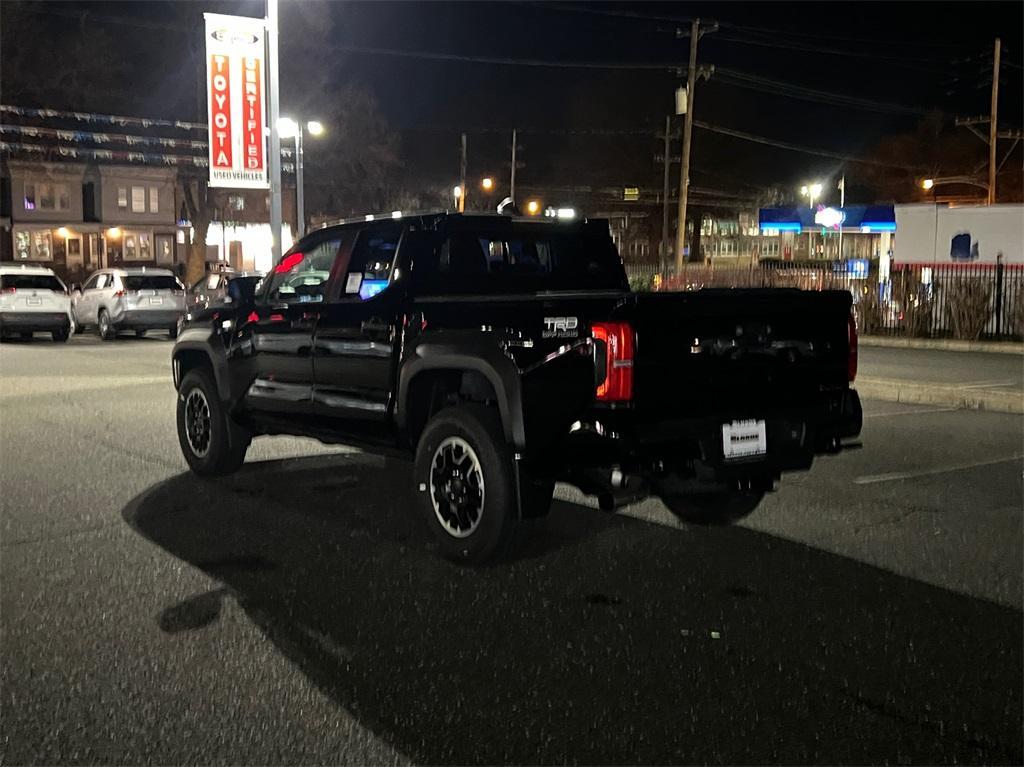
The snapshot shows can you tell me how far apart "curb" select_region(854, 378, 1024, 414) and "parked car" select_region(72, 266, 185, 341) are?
1650 centimetres

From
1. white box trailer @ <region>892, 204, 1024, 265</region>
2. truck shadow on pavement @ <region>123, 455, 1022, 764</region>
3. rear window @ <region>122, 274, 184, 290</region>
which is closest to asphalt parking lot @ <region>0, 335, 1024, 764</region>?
truck shadow on pavement @ <region>123, 455, 1022, 764</region>

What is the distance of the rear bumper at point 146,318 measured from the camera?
2423 cm

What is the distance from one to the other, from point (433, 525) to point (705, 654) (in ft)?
6.61

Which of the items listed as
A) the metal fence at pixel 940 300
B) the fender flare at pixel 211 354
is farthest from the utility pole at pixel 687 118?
the fender flare at pixel 211 354

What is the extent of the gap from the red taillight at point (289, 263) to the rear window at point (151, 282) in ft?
59.9

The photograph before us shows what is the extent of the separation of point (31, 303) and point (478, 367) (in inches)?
845

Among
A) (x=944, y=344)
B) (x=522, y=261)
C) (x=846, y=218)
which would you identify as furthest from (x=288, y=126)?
(x=846, y=218)

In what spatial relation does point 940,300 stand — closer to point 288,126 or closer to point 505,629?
point 288,126

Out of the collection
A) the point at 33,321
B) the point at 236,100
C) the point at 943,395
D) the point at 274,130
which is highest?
the point at 236,100

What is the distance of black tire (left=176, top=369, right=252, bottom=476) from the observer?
7.96m

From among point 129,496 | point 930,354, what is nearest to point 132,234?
point 930,354

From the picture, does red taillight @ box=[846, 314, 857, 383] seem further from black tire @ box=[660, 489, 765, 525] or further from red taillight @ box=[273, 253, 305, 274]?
red taillight @ box=[273, 253, 305, 274]

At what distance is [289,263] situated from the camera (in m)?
7.50

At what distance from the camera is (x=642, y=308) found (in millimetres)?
5086
